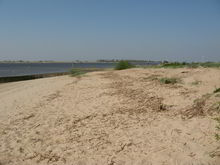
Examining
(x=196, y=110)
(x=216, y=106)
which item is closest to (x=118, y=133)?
(x=196, y=110)

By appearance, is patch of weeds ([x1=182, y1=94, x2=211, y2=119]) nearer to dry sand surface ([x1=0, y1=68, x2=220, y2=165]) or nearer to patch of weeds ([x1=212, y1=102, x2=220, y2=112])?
dry sand surface ([x1=0, y1=68, x2=220, y2=165])

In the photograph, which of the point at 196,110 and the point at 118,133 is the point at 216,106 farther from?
the point at 118,133

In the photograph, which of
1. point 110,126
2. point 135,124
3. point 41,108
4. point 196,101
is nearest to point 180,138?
point 135,124

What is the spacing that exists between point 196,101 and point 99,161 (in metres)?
3.18

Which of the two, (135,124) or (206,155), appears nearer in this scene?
(206,155)

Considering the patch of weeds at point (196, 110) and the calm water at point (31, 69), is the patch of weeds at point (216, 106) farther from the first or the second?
the calm water at point (31, 69)

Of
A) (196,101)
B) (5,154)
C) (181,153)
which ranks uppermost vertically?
(196,101)

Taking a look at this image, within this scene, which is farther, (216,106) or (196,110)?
(196,110)

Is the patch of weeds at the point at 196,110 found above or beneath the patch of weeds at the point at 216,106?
beneath

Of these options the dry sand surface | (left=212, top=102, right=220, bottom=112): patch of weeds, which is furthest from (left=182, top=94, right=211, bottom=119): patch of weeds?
(left=212, top=102, right=220, bottom=112): patch of weeds

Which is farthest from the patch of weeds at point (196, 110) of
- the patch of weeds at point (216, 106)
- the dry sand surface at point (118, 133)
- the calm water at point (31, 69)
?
the calm water at point (31, 69)

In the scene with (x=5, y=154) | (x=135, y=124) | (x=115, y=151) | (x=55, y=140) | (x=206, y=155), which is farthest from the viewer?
(x=135, y=124)

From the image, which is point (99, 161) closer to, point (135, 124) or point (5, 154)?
point (135, 124)

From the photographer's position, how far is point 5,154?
12.5 ft
